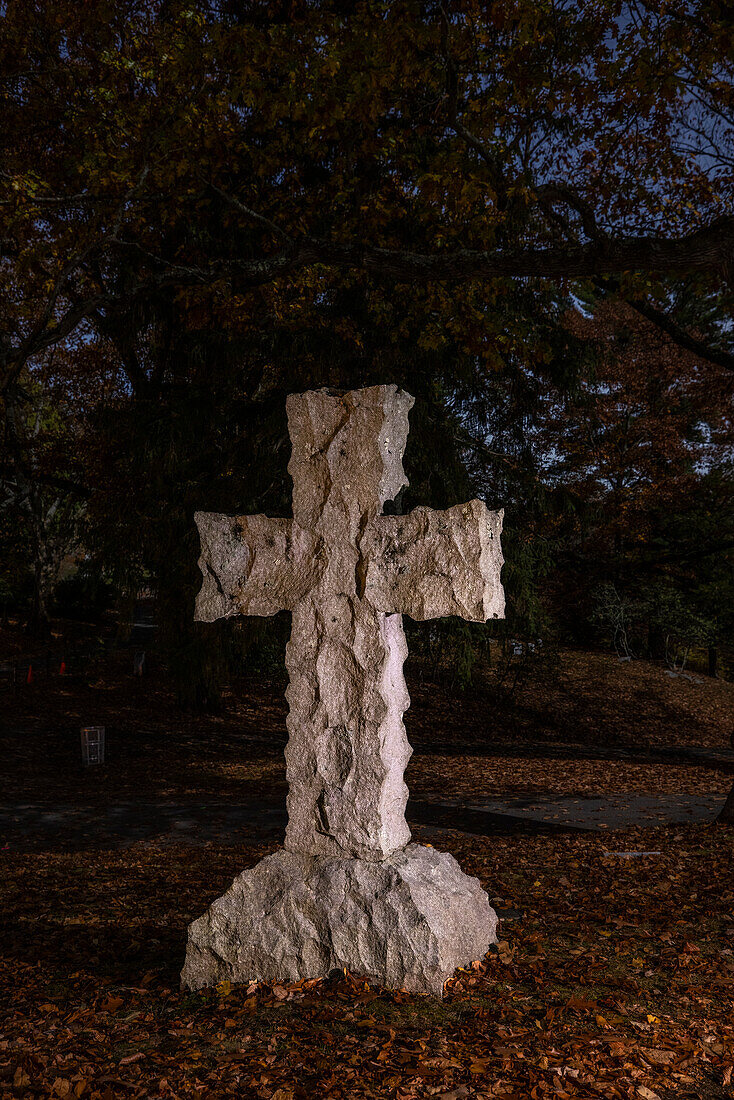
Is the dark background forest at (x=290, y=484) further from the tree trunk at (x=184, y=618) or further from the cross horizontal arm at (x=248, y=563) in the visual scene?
the cross horizontal arm at (x=248, y=563)

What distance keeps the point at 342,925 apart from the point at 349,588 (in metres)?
1.69

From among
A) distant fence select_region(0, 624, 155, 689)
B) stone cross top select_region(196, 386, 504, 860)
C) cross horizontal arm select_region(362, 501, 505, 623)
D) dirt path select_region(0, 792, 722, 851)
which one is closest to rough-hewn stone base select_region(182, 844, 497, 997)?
stone cross top select_region(196, 386, 504, 860)

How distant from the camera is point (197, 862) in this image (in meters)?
6.76

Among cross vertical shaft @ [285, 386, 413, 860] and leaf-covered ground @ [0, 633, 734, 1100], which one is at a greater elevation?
cross vertical shaft @ [285, 386, 413, 860]

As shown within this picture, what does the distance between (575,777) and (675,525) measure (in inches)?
458

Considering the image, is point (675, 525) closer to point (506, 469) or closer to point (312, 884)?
point (506, 469)

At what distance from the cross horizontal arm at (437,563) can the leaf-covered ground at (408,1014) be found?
1.82 metres

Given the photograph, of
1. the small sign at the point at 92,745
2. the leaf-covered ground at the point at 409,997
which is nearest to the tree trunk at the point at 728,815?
the leaf-covered ground at the point at 409,997

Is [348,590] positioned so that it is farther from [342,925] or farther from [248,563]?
[342,925]

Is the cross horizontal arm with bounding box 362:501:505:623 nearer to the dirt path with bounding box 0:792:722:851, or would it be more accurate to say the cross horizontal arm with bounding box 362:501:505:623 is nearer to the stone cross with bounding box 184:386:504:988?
the stone cross with bounding box 184:386:504:988

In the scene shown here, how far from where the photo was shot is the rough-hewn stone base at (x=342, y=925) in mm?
3676

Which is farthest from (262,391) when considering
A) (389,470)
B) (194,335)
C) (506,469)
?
(389,470)

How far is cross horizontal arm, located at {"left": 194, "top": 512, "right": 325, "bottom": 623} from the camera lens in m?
4.34

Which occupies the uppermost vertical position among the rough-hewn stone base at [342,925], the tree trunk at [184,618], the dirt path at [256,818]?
the tree trunk at [184,618]
